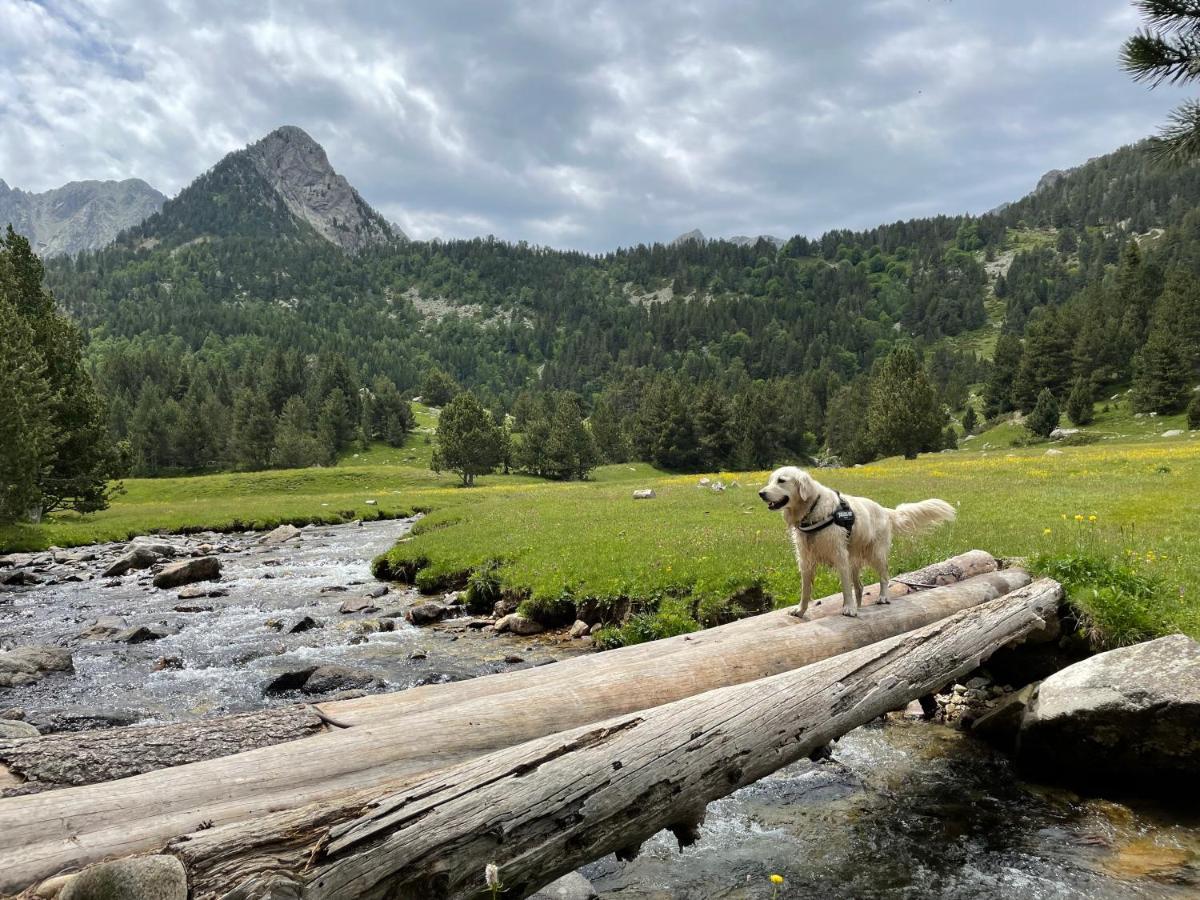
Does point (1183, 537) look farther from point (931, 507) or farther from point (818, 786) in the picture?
point (818, 786)

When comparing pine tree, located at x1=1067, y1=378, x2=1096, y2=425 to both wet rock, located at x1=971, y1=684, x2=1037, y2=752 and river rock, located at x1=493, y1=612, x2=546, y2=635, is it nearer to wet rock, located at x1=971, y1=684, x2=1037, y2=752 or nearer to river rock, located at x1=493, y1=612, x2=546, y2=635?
river rock, located at x1=493, y1=612, x2=546, y2=635

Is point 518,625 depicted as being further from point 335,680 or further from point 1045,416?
point 1045,416

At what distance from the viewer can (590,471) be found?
111m

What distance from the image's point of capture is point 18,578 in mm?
26625

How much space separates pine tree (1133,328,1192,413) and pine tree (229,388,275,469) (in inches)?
5445

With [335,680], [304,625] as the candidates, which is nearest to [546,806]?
[335,680]

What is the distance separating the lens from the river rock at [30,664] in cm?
1319

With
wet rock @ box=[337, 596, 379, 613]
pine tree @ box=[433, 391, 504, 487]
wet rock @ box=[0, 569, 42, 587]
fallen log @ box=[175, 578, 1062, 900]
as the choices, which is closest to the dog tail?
fallen log @ box=[175, 578, 1062, 900]

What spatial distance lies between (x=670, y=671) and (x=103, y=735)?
18.3ft

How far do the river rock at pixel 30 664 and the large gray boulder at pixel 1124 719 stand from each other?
703 inches

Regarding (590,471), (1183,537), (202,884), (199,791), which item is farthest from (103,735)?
(590,471)

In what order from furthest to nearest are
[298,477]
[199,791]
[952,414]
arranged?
[952,414] → [298,477] → [199,791]

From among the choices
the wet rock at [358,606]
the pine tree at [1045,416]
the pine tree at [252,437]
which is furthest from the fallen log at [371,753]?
the pine tree at [252,437]

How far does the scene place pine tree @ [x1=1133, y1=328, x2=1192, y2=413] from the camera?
82.4 meters
